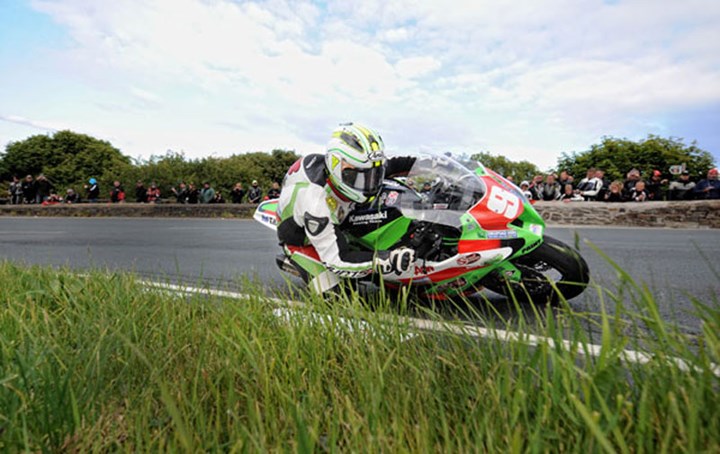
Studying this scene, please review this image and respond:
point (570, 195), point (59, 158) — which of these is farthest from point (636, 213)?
point (59, 158)

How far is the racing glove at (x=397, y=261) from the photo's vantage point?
3.48m

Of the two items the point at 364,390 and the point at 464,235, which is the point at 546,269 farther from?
the point at 364,390

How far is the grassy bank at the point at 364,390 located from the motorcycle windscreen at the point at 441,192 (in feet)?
4.32

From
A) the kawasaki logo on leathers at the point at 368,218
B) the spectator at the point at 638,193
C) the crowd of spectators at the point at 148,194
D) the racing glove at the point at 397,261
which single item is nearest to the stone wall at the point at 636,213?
the spectator at the point at 638,193

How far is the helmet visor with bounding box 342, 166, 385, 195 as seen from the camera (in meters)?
3.79

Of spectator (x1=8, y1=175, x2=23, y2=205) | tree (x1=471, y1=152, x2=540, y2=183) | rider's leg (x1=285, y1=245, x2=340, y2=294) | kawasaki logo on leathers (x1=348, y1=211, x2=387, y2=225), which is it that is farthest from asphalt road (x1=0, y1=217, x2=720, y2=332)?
tree (x1=471, y1=152, x2=540, y2=183)

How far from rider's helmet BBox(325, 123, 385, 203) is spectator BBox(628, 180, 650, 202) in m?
15.0

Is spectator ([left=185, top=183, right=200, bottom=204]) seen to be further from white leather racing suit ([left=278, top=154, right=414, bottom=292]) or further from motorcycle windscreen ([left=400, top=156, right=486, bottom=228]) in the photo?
motorcycle windscreen ([left=400, top=156, right=486, bottom=228])

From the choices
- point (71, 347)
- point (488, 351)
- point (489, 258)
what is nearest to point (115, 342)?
point (71, 347)

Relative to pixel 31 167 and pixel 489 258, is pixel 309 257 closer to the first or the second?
pixel 489 258

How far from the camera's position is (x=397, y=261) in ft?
11.4

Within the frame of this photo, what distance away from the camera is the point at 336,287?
3.91 meters

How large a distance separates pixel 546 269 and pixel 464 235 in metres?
0.72

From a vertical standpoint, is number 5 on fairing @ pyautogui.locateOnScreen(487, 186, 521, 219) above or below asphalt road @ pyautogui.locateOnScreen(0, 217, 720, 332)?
above
